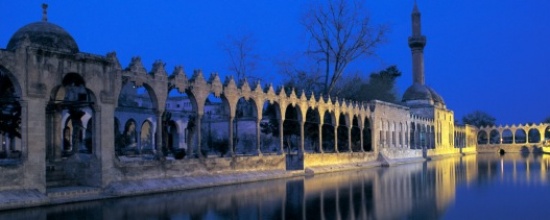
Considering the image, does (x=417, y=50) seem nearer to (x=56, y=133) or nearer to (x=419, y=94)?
(x=419, y=94)

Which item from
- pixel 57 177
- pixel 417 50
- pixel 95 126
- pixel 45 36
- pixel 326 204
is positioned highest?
pixel 417 50

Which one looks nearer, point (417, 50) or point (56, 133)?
point (56, 133)

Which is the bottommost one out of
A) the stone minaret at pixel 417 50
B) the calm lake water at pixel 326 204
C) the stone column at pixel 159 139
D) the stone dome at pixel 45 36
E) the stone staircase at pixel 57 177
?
the calm lake water at pixel 326 204

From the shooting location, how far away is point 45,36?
61.2ft

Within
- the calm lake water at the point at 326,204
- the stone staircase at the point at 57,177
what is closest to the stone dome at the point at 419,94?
the calm lake water at the point at 326,204

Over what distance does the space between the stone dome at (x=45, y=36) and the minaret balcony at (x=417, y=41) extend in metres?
61.4

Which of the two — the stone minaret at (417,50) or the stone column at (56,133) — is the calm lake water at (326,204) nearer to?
the stone column at (56,133)

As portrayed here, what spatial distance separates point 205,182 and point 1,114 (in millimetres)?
7808

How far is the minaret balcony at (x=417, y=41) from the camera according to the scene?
74.1m

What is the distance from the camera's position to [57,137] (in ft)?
63.2

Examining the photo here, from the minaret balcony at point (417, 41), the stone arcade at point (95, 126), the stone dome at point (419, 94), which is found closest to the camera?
the stone arcade at point (95, 126)

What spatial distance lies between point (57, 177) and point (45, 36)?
5.07 m

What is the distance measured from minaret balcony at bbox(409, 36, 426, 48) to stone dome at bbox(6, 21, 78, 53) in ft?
201

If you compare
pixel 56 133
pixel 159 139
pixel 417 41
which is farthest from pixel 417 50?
pixel 56 133
